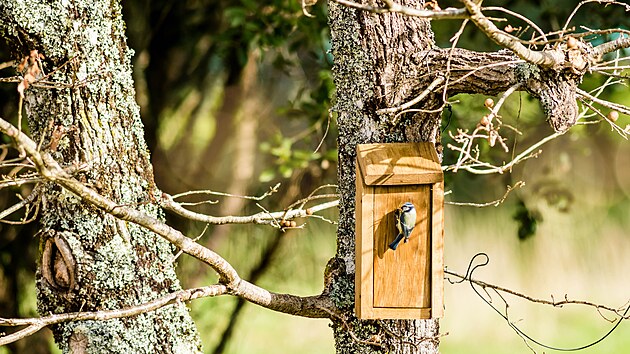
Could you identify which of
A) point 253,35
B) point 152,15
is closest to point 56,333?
point 253,35

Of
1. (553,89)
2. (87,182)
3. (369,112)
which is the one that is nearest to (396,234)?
(369,112)

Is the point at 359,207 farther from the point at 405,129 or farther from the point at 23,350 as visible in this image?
the point at 23,350

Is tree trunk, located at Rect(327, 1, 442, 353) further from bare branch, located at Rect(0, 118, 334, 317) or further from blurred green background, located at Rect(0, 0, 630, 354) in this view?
blurred green background, located at Rect(0, 0, 630, 354)

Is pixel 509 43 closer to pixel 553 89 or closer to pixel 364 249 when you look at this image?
pixel 553 89

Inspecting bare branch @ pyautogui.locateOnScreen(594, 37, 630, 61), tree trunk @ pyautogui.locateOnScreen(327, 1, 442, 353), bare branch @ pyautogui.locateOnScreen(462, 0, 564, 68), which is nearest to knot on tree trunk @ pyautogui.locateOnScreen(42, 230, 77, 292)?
tree trunk @ pyautogui.locateOnScreen(327, 1, 442, 353)

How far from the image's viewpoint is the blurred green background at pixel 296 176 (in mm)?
3402

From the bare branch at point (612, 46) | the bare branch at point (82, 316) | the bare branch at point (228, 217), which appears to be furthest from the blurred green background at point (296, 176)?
the bare branch at point (82, 316)

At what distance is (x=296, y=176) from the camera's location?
3828 millimetres

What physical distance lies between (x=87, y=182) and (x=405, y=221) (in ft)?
2.34

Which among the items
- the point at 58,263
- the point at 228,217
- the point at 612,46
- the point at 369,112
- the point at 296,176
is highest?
the point at 296,176

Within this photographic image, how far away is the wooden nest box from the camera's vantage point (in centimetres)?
165

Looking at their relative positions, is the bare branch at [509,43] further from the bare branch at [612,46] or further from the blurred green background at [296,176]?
the blurred green background at [296,176]

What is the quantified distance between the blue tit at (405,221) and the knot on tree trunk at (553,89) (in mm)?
336

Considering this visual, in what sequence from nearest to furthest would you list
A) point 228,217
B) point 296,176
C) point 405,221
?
point 405,221 → point 228,217 → point 296,176
